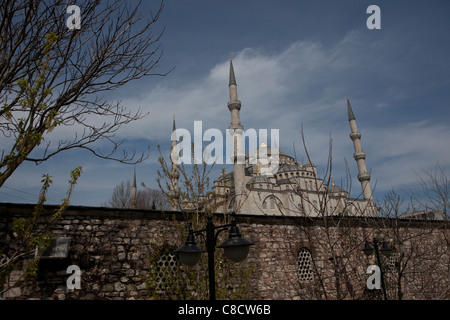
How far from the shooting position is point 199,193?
21.6 feet

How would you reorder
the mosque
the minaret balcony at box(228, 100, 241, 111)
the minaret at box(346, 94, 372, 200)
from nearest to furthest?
1. the mosque
2. the minaret balcony at box(228, 100, 241, 111)
3. the minaret at box(346, 94, 372, 200)

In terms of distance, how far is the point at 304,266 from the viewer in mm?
7953

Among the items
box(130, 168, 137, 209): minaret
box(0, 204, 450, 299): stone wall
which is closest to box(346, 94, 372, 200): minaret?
box(130, 168, 137, 209): minaret

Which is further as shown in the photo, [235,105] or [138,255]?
[235,105]

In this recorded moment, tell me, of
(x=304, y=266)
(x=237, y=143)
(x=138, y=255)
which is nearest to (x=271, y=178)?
(x=237, y=143)

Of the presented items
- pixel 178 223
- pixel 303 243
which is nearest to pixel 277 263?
pixel 303 243

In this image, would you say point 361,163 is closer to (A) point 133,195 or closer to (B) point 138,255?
(A) point 133,195

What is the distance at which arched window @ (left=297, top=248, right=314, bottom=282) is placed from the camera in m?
7.80

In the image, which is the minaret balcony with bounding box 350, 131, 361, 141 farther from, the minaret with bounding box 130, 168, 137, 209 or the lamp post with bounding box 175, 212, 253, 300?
the lamp post with bounding box 175, 212, 253, 300

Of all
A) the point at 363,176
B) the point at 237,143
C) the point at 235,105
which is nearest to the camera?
the point at 237,143

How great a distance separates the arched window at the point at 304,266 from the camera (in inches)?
307

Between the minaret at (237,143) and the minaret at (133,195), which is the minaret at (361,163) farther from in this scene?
the minaret at (133,195)
